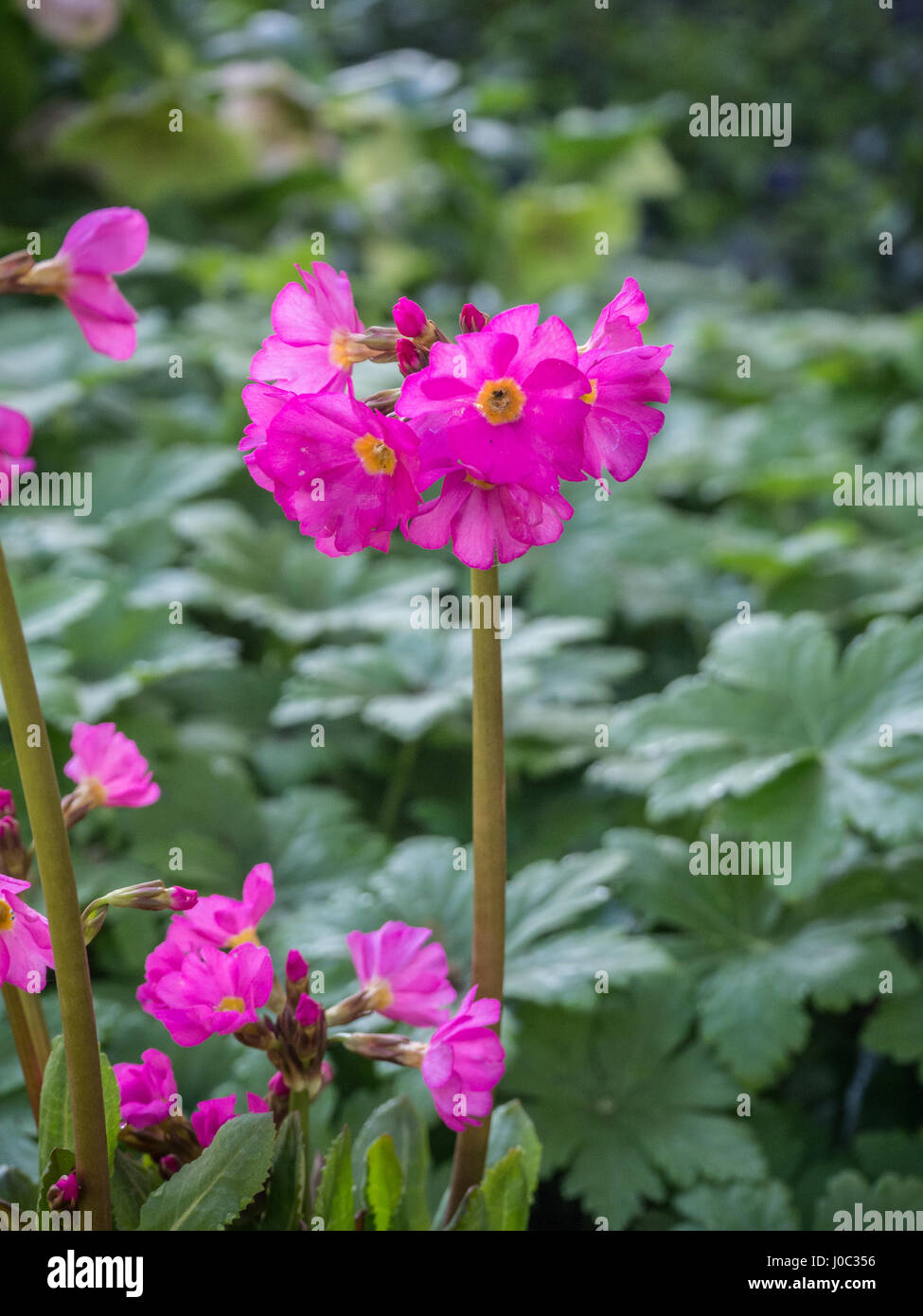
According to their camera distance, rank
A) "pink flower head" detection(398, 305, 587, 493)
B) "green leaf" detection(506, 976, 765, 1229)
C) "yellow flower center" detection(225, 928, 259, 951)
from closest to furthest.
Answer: "pink flower head" detection(398, 305, 587, 493) → "yellow flower center" detection(225, 928, 259, 951) → "green leaf" detection(506, 976, 765, 1229)

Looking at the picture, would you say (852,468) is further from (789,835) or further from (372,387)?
(789,835)

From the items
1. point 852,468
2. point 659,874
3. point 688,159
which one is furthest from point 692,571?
point 688,159

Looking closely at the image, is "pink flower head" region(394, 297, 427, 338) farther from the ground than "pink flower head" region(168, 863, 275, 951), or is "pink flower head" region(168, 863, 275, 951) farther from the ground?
"pink flower head" region(394, 297, 427, 338)

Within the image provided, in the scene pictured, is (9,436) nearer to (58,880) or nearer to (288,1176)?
(58,880)

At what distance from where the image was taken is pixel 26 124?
2.18m

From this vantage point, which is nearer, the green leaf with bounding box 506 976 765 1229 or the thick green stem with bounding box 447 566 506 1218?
the thick green stem with bounding box 447 566 506 1218

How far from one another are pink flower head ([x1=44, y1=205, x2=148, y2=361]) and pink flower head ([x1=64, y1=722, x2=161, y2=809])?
19 centimetres

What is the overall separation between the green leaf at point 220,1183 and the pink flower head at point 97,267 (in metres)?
0.32

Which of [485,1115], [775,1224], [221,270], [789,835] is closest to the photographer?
[485,1115]

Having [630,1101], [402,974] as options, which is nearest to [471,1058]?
[402,974]

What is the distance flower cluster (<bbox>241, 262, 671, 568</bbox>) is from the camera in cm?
42

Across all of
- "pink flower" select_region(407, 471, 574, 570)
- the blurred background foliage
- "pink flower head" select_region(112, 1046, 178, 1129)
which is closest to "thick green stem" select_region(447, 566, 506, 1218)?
"pink flower" select_region(407, 471, 574, 570)

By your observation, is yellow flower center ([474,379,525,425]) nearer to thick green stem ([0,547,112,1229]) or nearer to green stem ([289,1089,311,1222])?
thick green stem ([0,547,112,1229])

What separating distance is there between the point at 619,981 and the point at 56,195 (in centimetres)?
199
